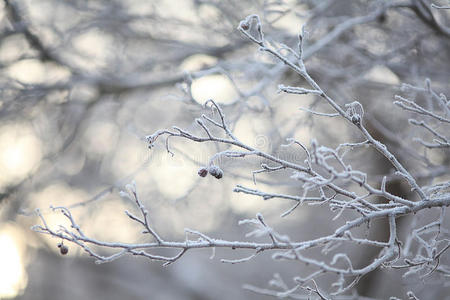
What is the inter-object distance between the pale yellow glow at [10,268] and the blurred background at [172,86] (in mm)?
44

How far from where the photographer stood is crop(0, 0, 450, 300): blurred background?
10.9 ft

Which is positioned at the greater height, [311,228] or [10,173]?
[10,173]

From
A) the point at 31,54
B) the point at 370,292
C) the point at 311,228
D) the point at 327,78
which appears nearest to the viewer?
the point at 327,78

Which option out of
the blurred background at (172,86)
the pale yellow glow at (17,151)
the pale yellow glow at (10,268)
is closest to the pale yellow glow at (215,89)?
the blurred background at (172,86)

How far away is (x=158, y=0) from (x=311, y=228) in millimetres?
10088

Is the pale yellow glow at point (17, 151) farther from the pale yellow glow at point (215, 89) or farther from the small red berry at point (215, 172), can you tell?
the small red berry at point (215, 172)

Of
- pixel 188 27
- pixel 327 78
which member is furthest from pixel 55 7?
pixel 327 78

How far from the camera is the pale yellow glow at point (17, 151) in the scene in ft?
15.4

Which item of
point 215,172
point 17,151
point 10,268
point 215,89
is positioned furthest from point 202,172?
point 10,268

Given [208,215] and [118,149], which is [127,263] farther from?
[118,149]

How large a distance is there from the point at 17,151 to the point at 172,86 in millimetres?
1980

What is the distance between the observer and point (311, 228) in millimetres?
13383

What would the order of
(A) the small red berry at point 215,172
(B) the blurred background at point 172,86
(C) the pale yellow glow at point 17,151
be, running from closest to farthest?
(A) the small red berry at point 215,172, (B) the blurred background at point 172,86, (C) the pale yellow glow at point 17,151

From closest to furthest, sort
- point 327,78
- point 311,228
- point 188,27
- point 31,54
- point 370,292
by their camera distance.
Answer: point 327,78, point 31,54, point 188,27, point 370,292, point 311,228
